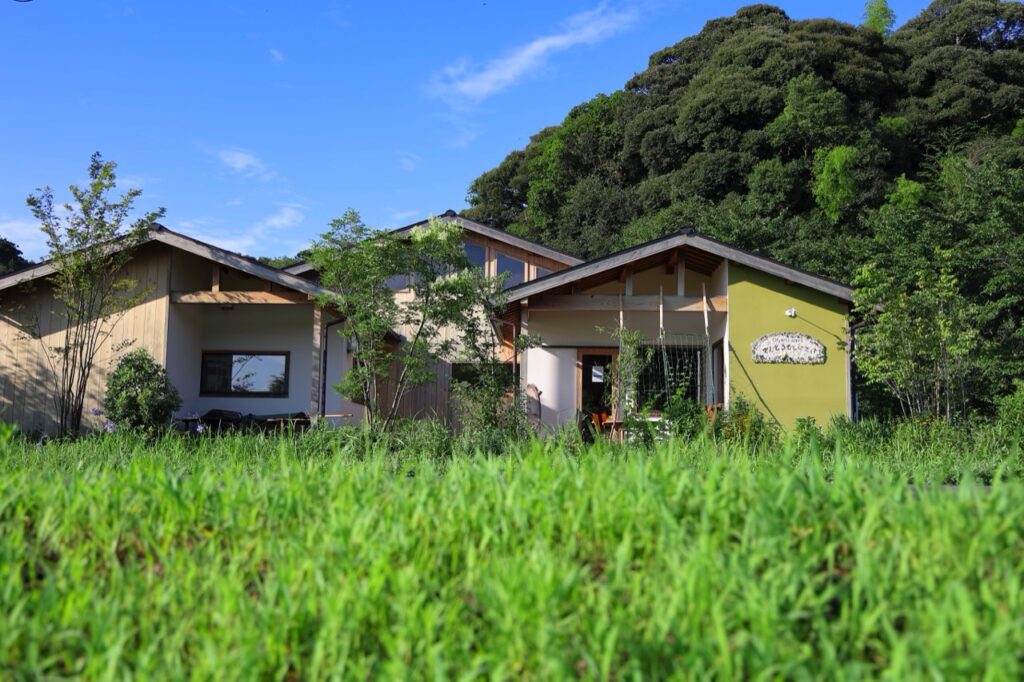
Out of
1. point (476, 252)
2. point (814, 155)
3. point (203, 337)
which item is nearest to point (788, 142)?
point (814, 155)

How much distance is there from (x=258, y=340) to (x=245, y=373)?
2.37ft

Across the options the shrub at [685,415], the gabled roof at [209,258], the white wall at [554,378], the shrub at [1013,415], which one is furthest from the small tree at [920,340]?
the gabled roof at [209,258]

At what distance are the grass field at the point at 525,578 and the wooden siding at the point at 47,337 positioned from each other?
11.1 m

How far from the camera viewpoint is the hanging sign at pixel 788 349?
13.2 m

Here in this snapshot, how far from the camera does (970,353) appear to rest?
12.0m

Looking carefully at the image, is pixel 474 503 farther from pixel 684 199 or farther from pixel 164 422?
pixel 684 199

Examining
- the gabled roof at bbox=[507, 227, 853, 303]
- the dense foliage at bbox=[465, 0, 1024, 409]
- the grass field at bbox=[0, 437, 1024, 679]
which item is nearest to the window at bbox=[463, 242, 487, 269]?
the gabled roof at bbox=[507, 227, 853, 303]

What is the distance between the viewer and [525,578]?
9.25ft

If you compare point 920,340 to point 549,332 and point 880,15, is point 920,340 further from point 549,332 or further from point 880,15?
point 880,15

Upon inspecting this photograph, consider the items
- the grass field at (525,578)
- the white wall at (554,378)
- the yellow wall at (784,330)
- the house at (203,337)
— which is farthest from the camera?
the white wall at (554,378)

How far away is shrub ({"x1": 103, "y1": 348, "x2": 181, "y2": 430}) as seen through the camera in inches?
478

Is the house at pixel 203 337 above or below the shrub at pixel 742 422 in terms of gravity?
above

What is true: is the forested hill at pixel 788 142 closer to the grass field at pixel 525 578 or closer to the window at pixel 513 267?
the window at pixel 513 267

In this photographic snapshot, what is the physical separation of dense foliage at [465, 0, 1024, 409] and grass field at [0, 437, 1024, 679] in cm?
1672
